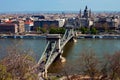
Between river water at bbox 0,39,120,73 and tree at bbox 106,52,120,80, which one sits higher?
tree at bbox 106,52,120,80

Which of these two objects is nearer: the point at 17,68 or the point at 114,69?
the point at 17,68

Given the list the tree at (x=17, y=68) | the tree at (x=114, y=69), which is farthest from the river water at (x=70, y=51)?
the tree at (x=17, y=68)

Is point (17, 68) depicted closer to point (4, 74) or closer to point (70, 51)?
point (4, 74)

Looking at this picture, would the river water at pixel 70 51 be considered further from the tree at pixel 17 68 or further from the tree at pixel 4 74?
the tree at pixel 4 74

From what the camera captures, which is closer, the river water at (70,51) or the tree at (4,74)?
the tree at (4,74)

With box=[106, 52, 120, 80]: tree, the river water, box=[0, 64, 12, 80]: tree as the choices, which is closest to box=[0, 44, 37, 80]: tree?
box=[0, 64, 12, 80]: tree

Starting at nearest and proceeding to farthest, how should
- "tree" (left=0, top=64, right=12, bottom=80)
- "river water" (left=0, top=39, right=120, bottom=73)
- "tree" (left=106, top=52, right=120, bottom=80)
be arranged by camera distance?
"tree" (left=0, top=64, right=12, bottom=80)
"tree" (left=106, top=52, right=120, bottom=80)
"river water" (left=0, top=39, right=120, bottom=73)

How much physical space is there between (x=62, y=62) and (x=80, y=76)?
5.73 m

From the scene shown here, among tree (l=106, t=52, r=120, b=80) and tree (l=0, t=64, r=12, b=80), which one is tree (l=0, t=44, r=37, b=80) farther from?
tree (l=106, t=52, r=120, b=80)

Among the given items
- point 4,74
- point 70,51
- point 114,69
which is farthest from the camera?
point 70,51

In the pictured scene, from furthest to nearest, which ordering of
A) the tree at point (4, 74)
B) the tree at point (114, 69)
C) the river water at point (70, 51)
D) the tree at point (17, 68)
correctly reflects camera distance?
the river water at point (70, 51)
the tree at point (114, 69)
the tree at point (17, 68)
the tree at point (4, 74)

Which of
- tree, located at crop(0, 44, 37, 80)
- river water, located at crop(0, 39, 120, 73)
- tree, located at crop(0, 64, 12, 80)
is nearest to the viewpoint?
tree, located at crop(0, 64, 12, 80)

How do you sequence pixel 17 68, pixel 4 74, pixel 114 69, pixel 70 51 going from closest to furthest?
1. pixel 4 74
2. pixel 17 68
3. pixel 114 69
4. pixel 70 51

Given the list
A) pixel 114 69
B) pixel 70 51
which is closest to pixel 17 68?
pixel 114 69
